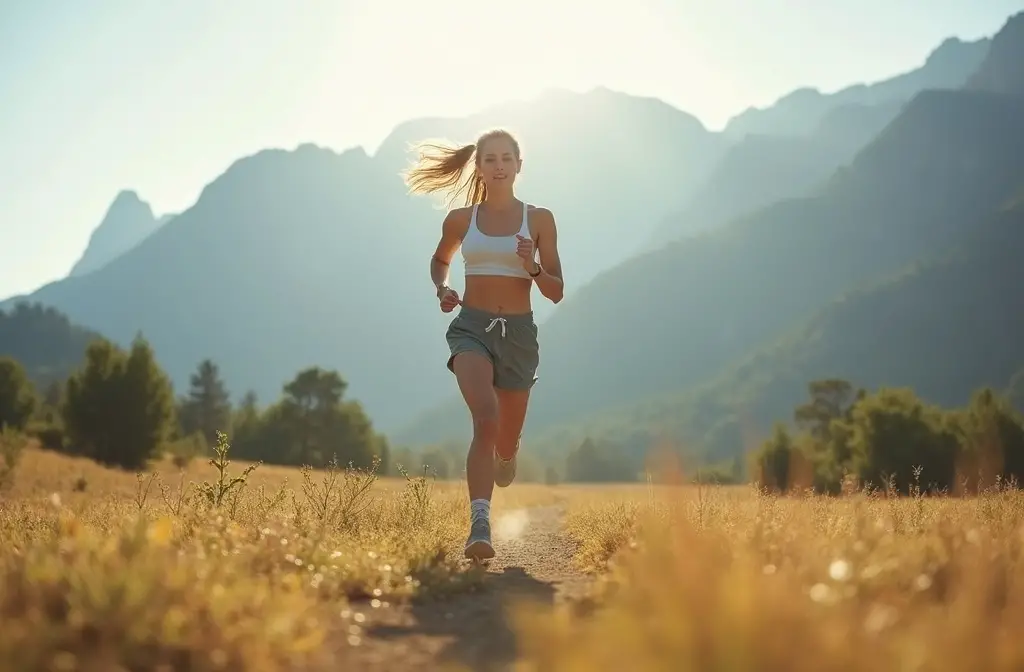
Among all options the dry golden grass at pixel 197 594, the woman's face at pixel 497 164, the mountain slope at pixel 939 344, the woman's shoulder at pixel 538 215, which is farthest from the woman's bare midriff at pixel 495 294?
the mountain slope at pixel 939 344

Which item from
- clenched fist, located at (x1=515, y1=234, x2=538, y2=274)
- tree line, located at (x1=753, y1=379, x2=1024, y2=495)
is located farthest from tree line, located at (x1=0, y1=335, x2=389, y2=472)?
clenched fist, located at (x1=515, y1=234, x2=538, y2=274)

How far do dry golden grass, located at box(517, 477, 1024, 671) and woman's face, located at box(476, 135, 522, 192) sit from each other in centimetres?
388

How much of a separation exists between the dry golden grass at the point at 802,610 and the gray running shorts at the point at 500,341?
2.89m

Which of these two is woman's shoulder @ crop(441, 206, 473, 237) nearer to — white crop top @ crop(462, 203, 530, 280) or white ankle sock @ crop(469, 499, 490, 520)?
white crop top @ crop(462, 203, 530, 280)

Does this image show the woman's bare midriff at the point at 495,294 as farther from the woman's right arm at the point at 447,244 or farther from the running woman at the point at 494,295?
the woman's right arm at the point at 447,244

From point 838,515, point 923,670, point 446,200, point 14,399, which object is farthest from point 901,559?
point 14,399

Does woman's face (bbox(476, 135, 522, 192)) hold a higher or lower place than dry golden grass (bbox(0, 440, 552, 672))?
higher

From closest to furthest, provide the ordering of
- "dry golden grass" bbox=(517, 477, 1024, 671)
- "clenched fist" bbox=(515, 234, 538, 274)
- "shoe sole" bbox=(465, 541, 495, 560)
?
"dry golden grass" bbox=(517, 477, 1024, 671), "shoe sole" bbox=(465, 541, 495, 560), "clenched fist" bbox=(515, 234, 538, 274)

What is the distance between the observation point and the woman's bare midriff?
6438 millimetres

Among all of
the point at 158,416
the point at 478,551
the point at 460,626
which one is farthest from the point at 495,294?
the point at 158,416

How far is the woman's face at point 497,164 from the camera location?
671 cm

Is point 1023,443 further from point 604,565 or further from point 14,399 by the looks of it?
point 14,399

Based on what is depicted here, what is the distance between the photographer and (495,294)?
645 cm

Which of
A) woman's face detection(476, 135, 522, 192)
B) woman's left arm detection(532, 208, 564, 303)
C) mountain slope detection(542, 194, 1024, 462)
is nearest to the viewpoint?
woman's left arm detection(532, 208, 564, 303)
